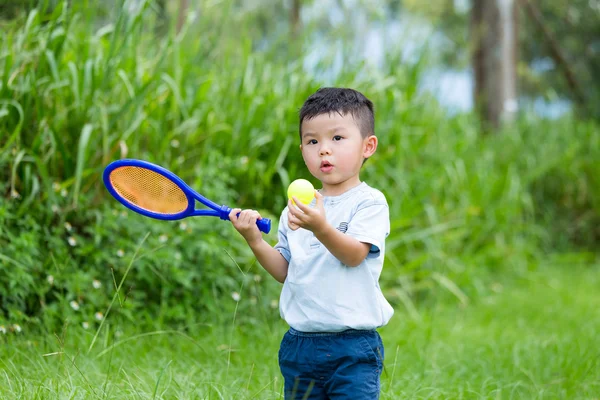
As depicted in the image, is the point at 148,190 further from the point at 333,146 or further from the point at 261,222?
the point at 333,146

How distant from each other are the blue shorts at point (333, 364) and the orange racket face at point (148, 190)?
521mm

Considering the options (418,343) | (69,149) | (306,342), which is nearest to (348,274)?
(306,342)

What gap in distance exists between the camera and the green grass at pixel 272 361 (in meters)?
2.23

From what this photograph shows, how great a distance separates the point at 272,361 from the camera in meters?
2.73

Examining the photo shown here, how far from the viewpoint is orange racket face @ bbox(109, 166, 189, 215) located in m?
2.07

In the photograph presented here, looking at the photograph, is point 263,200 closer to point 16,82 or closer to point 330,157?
point 16,82

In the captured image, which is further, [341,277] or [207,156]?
[207,156]

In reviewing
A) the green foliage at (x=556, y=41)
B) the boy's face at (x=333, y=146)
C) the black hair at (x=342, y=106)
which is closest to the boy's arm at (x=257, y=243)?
the boy's face at (x=333, y=146)

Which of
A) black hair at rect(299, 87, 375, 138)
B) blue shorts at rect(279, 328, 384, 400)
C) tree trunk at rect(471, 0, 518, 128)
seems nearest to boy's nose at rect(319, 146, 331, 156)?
black hair at rect(299, 87, 375, 138)

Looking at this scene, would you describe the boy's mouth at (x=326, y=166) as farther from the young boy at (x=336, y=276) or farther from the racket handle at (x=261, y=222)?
the racket handle at (x=261, y=222)

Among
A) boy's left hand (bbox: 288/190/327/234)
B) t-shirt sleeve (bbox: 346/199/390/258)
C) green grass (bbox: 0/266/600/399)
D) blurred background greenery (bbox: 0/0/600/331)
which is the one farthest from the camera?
blurred background greenery (bbox: 0/0/600/331)

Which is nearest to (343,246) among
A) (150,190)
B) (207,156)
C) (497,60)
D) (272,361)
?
(150,190)

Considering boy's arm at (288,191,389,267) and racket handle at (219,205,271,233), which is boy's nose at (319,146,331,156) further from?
racket handle at (219,205,271,233)

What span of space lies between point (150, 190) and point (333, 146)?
0.59 m
